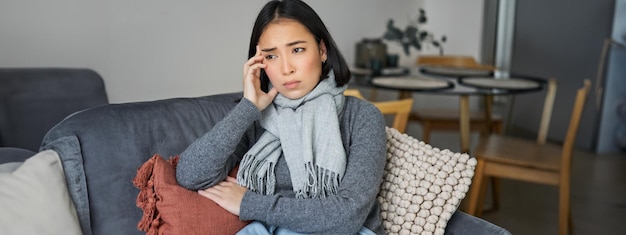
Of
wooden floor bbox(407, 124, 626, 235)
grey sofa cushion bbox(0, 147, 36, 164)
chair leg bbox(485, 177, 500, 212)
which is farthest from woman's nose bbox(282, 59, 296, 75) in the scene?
chair leg bbox(485, 177, 500, 212)

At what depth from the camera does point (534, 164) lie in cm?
245

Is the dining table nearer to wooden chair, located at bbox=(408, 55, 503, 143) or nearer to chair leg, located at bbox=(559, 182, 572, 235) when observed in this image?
wooden chair, located at bbox=(408, 55, 503, 143)

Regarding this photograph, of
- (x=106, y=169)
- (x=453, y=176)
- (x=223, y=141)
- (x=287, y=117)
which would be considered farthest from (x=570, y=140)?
(x=106, y=169)

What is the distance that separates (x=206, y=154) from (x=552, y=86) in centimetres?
223

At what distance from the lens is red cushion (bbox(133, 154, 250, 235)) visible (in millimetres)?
1215

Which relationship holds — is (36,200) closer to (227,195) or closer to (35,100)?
(227,195)

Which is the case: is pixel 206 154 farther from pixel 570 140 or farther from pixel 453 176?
pixel 570 140

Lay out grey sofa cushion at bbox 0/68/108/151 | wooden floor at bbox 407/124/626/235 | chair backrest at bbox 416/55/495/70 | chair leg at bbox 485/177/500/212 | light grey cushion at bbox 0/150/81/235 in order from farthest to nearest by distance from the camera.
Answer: chair backrest at bbox 416/55/495/70, chair leg at bbox 485/177/500/212, wooden floor at bbox 407/124/626/235, grey sofa cushion at bbox 0/68/108/151, light grey cushion at bbox 0/150/81/235

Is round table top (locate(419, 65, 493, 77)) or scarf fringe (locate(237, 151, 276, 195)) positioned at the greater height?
scarf fringe (locate(237, 151, 276, 195))

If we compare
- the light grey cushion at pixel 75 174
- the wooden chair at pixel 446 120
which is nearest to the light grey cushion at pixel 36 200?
the light grey cushion at pixel 75 174

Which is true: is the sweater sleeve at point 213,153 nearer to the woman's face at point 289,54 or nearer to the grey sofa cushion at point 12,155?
the woman's face at point 289,54

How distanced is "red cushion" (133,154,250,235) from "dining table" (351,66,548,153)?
1.77 meters

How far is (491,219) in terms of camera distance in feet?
9.37

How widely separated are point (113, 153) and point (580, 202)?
271 centimetres
